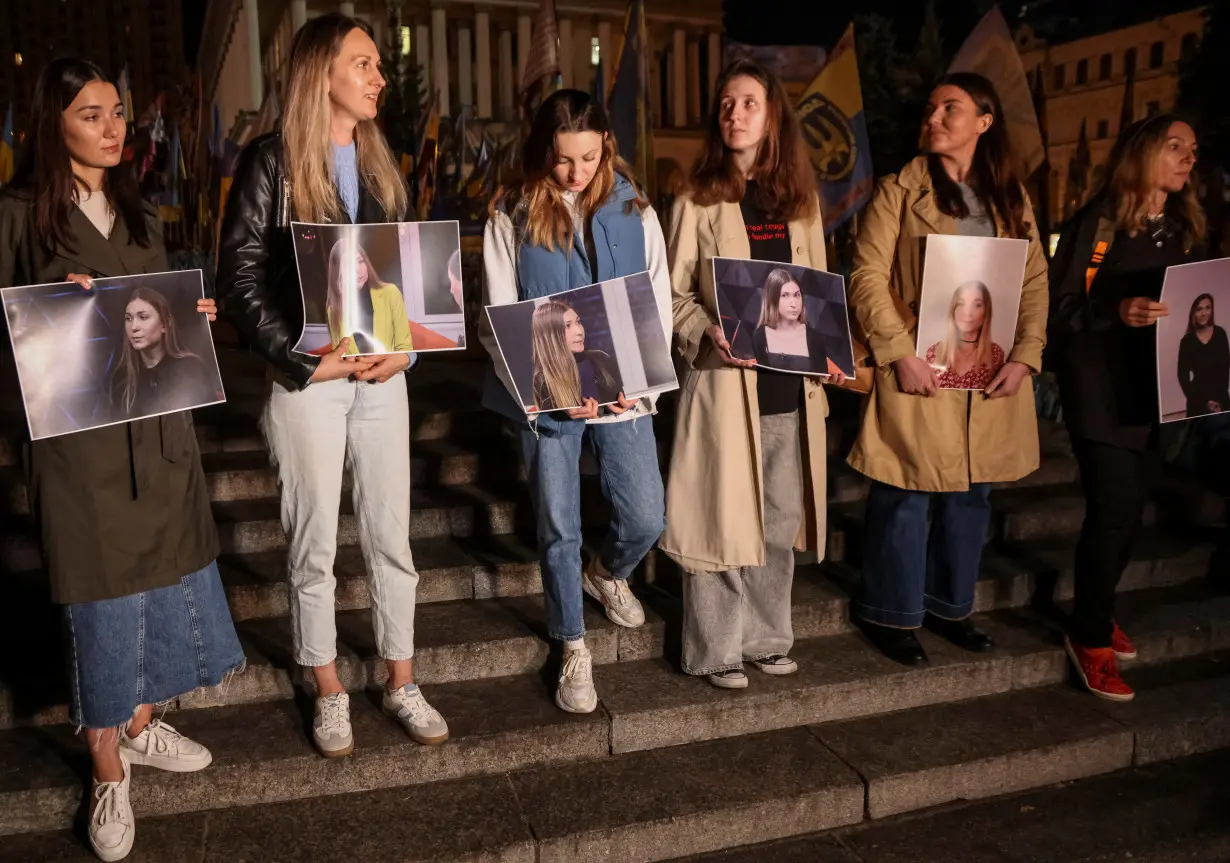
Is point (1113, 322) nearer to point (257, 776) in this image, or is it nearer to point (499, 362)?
point (499, 362)

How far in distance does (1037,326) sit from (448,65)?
129 feet

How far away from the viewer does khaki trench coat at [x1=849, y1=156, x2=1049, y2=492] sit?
3.71m

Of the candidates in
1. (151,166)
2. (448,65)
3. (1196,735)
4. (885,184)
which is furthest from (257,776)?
(448,65)

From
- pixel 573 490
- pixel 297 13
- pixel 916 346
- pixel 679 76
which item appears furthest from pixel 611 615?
pixel 679 76

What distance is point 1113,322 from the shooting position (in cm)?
388

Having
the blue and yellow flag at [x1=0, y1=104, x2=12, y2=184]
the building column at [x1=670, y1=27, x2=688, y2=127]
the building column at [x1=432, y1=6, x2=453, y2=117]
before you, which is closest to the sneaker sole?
the blue and yellow flag at [x1=0, y1=104, x2=12, y2=184]

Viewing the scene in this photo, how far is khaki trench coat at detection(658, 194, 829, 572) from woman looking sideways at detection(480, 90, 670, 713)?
0.42 feet

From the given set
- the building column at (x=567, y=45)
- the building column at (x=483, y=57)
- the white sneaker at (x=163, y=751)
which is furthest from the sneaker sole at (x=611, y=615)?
the building column at (x=567, y=45)

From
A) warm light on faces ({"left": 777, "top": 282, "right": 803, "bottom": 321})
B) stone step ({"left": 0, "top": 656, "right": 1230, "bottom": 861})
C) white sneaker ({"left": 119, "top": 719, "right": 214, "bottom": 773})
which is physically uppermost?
warm light on faces ({"left": 777, "top": 282, "right": 803, "bottom": 321})

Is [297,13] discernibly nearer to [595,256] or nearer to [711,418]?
[595,256]

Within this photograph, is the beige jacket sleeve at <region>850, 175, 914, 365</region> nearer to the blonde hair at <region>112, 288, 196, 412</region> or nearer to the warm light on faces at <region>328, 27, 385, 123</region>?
the warm light on faces at <region>328, 27, 385, 123</region>

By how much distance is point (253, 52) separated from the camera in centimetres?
3753

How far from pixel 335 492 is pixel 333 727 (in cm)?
81

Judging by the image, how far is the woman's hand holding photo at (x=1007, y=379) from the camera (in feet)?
12.2
